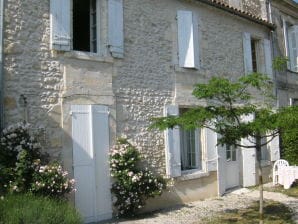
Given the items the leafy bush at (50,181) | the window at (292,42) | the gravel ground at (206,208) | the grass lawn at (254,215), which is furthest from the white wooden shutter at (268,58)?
the leafy bush at (50,181)

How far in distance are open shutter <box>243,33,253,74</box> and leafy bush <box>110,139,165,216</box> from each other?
5.06 meters

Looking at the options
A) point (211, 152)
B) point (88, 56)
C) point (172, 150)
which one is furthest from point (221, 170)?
point (88, 56)

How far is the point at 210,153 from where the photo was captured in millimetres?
9773

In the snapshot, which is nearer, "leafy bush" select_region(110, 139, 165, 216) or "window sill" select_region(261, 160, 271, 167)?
"leafy bush" select_region(110, 139, 165, 216)

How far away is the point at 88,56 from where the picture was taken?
24.8ft

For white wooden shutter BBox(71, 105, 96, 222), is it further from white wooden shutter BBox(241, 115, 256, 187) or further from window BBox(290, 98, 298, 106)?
window BBox(290, 98, 298, 106)

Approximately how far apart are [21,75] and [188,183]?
4462mm

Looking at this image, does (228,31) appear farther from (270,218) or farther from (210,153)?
(270,218)

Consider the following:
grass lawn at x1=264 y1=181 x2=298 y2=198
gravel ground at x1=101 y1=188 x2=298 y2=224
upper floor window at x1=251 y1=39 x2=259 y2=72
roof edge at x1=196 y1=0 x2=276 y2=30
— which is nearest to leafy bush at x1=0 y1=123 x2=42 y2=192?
gravel ground at x1=101 y1=188 x2=298 y2=224

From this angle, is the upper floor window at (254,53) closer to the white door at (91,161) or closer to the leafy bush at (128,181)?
the leafy bush at (128,181)

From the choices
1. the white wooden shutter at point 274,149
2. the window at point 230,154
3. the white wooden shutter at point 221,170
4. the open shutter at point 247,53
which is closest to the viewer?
the white wooden shutter at point 221,170

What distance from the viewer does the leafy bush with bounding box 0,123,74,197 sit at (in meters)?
5.96

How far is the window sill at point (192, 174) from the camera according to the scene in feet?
29.5

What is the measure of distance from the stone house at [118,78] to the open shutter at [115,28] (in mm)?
20
